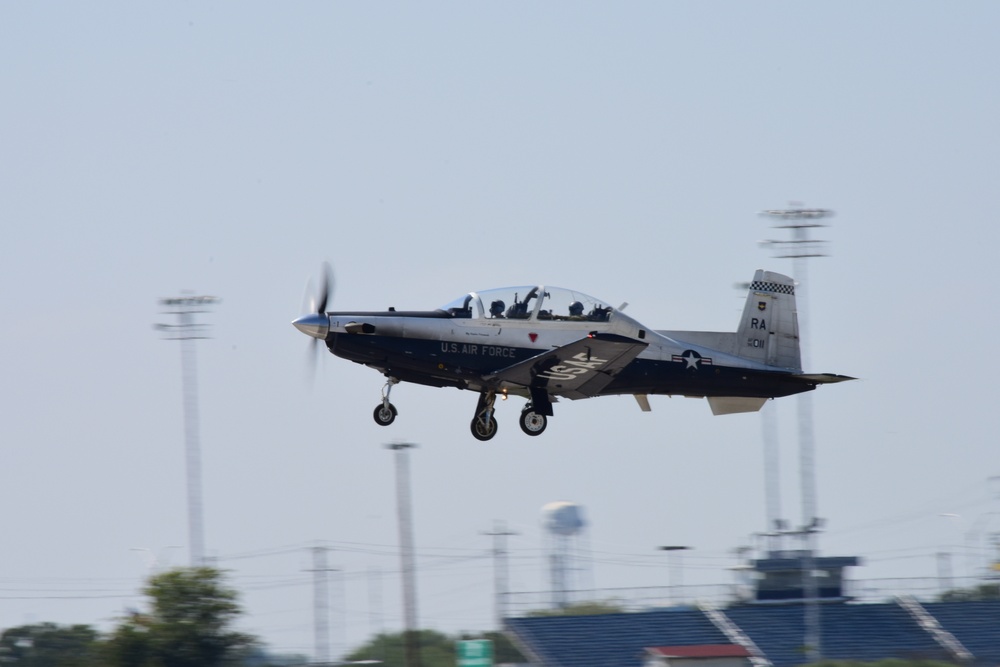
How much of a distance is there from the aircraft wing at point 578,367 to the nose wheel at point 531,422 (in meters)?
0.53

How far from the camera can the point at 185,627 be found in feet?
149

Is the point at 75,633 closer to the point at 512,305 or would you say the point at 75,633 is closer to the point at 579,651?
the point at 579,651

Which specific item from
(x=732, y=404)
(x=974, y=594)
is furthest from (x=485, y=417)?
(x=974, y=594)

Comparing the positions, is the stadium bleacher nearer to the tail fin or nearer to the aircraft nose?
the tail fin

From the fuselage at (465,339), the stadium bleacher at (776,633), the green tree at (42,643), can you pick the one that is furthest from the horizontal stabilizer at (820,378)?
the green tree at (42,643)

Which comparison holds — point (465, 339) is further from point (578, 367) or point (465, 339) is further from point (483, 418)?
point (578, 367)

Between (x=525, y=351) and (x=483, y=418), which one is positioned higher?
(x=525, y=351)

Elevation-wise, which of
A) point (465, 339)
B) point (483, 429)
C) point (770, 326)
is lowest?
point (483, 429)

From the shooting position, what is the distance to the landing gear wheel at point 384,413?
85.7ft

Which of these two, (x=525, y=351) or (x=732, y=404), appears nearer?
(x=525, y=351)

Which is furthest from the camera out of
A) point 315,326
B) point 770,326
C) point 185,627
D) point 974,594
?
point 974,594

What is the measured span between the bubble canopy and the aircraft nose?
237 centimetres

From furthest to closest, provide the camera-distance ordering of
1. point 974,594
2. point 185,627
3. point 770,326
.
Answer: point 974,594 < point 185,627 < point 770,326

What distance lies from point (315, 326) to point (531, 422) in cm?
469
